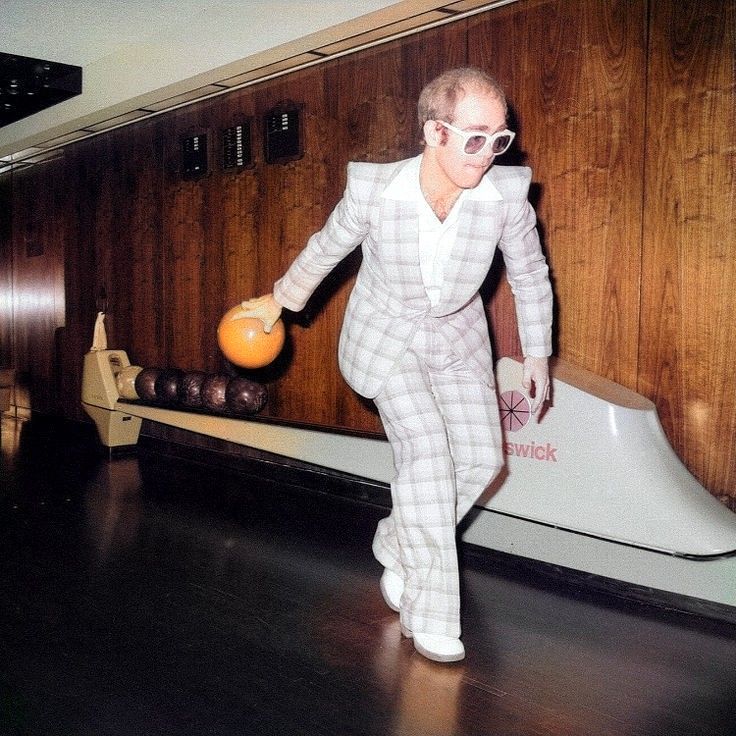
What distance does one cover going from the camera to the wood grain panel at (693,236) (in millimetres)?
2941

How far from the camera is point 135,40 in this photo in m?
5.17

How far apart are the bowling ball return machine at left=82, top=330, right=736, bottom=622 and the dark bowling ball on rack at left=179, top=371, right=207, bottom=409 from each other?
210cm

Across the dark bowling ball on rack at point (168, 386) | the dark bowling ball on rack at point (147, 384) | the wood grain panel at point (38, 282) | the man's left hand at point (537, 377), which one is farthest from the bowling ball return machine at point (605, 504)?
the wood grain panel at point (38, 282)

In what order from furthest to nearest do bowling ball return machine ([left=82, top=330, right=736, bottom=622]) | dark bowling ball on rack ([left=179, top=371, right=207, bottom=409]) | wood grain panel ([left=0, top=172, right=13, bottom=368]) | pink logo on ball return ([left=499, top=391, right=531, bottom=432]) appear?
1. wood grain panel ([left=0, top=172, right=13, bottom=368])
2. dark bowling ball on rack ([left=179, top=371, right=207, bottom=409])
3. pink logo on ball return ([left=499, top=391, right=531, bottom=432])
4. bowling ball return machine ([left=82, top=330, right=736, bottom=622])

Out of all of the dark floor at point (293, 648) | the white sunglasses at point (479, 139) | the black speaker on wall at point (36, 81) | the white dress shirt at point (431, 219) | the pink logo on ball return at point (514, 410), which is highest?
the black speaker on wall at point (36, 81)

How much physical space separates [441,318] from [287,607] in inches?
39.4

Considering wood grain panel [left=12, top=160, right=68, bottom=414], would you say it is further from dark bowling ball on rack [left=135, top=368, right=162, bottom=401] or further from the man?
the man

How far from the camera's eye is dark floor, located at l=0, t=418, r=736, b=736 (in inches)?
73.5

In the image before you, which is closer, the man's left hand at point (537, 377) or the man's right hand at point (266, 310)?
the man's left hand at point (537, 377)

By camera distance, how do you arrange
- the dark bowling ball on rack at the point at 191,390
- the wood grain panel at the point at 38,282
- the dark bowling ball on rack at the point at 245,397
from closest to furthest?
the dark bowling ball on rack at the point at 245,397 < the dark bowling ball on rack at the point at 191,390 < the wood grain panel at the point at 38,282

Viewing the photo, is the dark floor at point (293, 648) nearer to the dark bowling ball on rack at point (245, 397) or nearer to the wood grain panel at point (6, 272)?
the dark bowling ball on rack at point (245, 397)

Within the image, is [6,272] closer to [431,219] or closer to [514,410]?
[514,410]

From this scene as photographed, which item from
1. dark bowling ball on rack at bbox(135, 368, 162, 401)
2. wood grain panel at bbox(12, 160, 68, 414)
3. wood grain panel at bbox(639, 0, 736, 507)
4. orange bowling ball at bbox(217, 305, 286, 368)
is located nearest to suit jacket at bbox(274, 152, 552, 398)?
orange bowling ball at bbox(217, 305, 286, 368)

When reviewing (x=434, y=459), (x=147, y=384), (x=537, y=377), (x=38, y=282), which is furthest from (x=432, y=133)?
(x=38, y=282)
